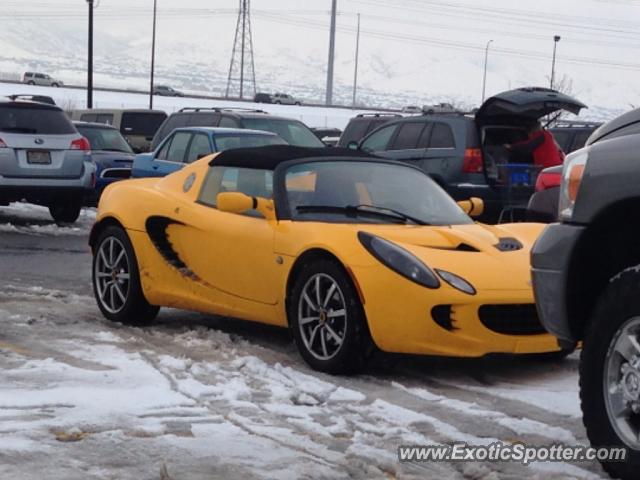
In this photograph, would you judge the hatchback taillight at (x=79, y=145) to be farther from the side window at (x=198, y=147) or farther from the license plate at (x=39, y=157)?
the side window at (x=198, y=147)

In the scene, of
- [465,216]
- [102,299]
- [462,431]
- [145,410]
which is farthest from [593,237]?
[102,299]

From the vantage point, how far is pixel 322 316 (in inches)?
279

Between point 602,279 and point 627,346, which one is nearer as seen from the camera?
point 627,346

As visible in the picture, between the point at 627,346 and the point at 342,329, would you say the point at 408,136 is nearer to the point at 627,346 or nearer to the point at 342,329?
the point at 342,329

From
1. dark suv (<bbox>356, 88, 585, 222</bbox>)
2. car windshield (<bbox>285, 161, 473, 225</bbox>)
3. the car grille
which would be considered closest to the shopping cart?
dark suv (<bbox>356, 88, 585, 222</bbox>)

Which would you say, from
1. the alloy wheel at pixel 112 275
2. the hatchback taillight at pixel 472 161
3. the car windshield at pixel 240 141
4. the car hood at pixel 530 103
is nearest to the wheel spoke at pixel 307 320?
the alloy wheel at pixel 112 275

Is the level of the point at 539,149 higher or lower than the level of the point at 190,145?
higher

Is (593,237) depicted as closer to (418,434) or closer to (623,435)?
(623,435)

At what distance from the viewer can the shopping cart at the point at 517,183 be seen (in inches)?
564

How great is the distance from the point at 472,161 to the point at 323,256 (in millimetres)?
7734

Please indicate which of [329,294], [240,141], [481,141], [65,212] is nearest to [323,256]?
[329,294]

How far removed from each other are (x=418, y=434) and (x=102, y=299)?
3.94 metres

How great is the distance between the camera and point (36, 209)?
19516 mm

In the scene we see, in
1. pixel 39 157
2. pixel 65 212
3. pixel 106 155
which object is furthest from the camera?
pixel 106 155
